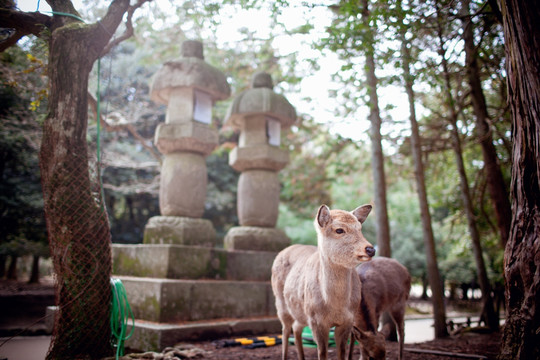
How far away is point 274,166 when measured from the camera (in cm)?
750

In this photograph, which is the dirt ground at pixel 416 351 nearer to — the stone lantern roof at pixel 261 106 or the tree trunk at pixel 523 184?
the tree trunk at pixel 523 184

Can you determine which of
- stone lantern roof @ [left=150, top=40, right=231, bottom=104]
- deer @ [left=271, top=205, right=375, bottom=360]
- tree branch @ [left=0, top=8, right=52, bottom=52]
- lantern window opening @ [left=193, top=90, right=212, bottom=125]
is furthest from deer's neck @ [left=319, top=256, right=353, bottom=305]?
stone lantern roof @ [left=150, top=40, right=231, bottom=104]

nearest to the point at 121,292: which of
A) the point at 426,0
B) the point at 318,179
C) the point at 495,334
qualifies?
the point at 426,0

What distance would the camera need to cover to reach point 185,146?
21.9 feet

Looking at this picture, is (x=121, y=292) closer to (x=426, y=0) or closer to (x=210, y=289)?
(x=210, y=289)

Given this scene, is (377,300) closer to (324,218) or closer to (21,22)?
(324,218)

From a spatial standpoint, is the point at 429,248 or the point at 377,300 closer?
the point at 377,300

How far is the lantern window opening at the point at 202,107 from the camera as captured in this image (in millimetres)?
6934

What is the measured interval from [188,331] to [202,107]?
382 centimetres

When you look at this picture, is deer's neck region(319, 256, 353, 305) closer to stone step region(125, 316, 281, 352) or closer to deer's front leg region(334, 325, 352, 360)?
deer's front leg region(334, 325, 352, 360)

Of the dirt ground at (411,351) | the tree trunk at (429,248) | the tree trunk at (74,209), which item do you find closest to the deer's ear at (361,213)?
the dirt ground at (411,351)

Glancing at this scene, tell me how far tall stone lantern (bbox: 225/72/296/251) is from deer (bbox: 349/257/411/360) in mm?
3280

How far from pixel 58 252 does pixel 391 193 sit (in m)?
21.5

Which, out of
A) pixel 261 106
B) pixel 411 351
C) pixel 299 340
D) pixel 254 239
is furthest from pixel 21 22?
pixel 411 351
